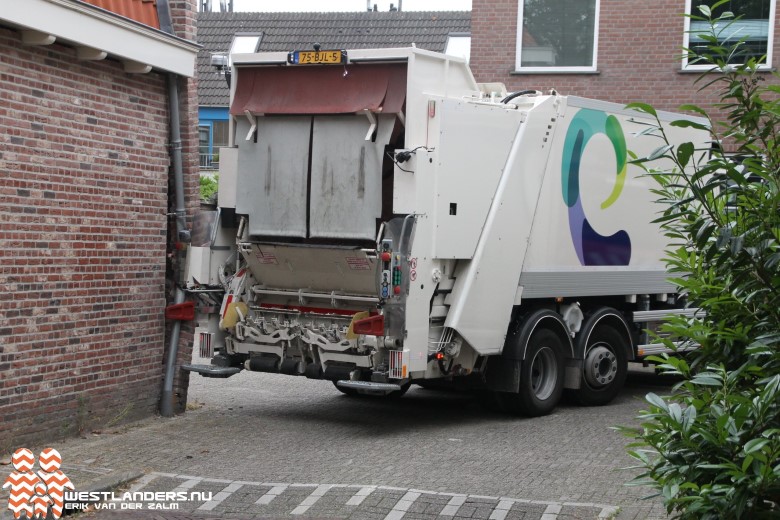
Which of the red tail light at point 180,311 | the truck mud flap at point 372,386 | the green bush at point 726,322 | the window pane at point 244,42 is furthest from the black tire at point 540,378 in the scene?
the window pane at point 244,42

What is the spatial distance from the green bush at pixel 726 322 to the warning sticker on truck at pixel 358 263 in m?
5.16

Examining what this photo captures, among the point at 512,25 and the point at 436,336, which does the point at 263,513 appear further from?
the point at 512,25

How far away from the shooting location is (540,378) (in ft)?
35.7

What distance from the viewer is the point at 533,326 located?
1044 centimetres

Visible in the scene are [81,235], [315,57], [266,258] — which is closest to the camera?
[81,235]

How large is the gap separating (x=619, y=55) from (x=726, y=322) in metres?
14.3

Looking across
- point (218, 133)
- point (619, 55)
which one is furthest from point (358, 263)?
point (218, 133)

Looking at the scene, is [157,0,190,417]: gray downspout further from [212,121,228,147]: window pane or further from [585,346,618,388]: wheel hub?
[212,121,228,147]: window pane

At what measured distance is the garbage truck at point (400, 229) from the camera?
369 inches

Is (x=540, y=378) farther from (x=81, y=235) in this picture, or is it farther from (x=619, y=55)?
(x=619, y=55)

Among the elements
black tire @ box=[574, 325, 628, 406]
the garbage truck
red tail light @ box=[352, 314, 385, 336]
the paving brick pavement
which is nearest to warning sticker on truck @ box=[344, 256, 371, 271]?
the garbage truck

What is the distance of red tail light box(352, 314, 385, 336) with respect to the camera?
30.7 feet

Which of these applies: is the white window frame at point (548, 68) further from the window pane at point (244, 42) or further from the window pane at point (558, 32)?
the window pane at point (244, 42)

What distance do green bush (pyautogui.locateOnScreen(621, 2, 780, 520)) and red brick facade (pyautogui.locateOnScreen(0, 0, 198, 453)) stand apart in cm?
556
